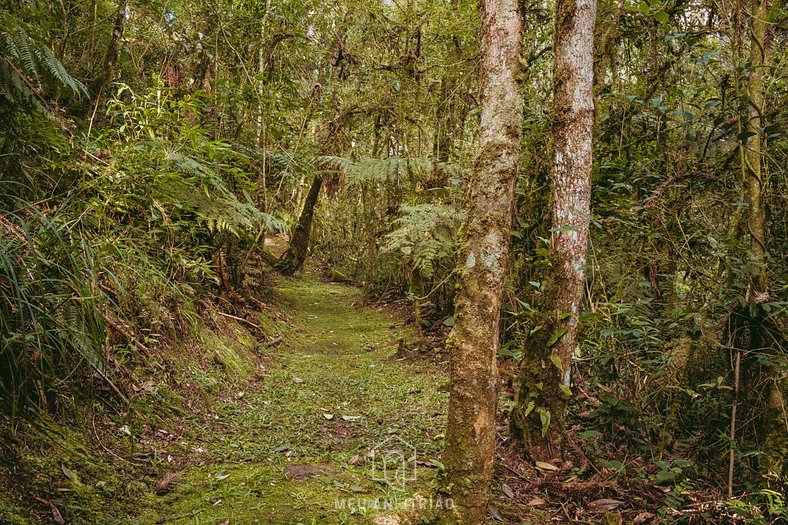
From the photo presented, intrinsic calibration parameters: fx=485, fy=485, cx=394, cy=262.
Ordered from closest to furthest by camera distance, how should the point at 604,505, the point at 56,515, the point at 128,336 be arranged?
1. the point at 56,515
2. the point at 604,505
3. the point at 128,336

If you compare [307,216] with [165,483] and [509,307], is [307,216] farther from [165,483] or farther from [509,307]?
[165,483]

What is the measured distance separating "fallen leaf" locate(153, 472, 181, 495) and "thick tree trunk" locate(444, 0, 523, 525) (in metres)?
1.44

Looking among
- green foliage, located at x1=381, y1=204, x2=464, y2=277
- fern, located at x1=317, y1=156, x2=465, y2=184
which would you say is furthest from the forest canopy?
fern, located at x1=317, y1=156, x2=465, y2=184

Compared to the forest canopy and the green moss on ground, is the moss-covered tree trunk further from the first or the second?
the green moss on ground

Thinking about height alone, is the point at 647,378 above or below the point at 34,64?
below

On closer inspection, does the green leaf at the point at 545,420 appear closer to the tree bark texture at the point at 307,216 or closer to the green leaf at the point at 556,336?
the green leaf at the point at 556,336

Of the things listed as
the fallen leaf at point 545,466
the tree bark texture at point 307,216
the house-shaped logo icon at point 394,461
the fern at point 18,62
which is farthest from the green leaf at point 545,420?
the tree bark texture at point 307,216

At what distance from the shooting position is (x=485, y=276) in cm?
222

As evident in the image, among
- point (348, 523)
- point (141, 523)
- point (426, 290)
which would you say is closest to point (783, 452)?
point (348, 523)

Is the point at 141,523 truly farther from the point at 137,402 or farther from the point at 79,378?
the point at 137,402

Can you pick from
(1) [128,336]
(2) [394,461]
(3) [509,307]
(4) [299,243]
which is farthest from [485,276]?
(4) [299,243]

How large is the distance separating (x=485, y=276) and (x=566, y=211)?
3.61 ft

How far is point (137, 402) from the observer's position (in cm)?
317

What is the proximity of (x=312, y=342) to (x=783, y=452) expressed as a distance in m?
5.32
